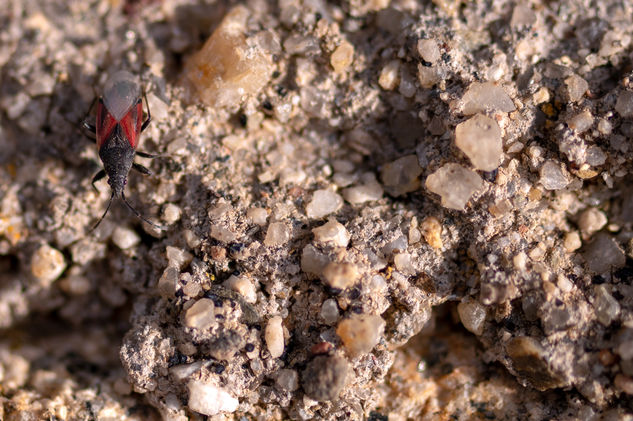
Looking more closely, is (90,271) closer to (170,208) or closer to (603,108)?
(170,208)

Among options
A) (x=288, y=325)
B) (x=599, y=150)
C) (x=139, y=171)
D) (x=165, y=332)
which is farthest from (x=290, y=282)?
(x=599, y=150)

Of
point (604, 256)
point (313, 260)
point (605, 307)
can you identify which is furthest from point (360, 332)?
point (604, 256)

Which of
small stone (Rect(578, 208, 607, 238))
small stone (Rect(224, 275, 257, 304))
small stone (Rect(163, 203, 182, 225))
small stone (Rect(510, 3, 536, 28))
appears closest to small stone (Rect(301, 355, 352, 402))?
small stone (Rect(224, 275, 257, 304))

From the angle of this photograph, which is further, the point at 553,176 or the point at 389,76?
the point at 389,76

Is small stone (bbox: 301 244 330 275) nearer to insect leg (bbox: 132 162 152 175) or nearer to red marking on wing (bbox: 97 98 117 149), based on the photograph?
insect leg (bbox: 132 162 152 175)

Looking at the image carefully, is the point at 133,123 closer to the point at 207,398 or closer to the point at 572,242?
the point at 207,398

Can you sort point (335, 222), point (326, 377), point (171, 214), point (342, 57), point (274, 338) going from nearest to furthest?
point (326, 377) < point (274, 338) < point (335, 222) < point (171, 214) < point (342, 57)

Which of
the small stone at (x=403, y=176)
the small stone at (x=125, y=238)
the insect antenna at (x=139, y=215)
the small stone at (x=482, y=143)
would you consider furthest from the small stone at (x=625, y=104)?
the small stone at (x=125, y=238)
